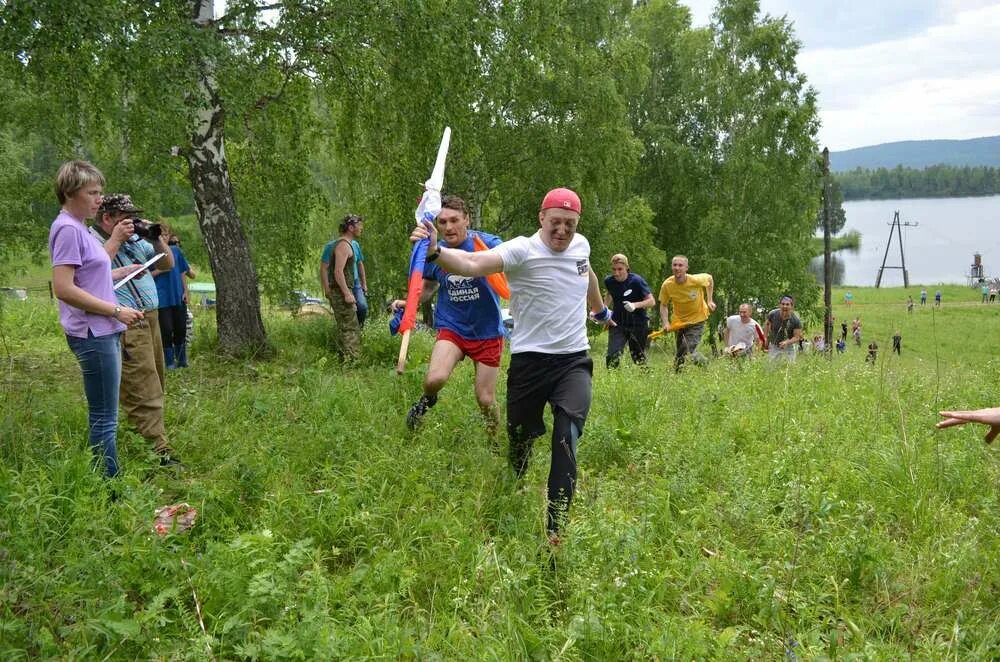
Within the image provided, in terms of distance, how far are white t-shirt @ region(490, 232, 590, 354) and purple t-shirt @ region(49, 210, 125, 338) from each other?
2.26 meters

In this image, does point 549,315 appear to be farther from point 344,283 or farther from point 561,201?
point 344,283

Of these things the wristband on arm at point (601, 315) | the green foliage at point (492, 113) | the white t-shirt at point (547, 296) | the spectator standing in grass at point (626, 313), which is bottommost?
the spectator standing in grass at point (626, 313)

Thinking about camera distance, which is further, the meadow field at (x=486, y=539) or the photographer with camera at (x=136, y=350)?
the photographer with camera at (x=136, y=350)

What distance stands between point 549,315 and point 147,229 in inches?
117

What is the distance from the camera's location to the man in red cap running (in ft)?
13.6

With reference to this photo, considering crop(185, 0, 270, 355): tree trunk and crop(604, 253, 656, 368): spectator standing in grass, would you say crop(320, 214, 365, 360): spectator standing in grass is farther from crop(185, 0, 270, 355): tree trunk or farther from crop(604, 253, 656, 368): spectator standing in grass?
crop(604, 253, 656, 368): spectator standing in grass

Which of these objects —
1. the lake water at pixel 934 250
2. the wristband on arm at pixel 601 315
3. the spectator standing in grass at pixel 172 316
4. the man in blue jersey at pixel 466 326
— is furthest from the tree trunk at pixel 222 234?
the lake water at pixel 934 250

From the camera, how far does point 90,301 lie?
396cm

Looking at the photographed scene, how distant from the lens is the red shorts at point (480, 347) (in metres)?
5.50

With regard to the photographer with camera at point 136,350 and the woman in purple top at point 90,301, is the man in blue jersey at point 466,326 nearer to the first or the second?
the photographer with camera at point 136,350

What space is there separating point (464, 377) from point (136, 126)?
4.43 m

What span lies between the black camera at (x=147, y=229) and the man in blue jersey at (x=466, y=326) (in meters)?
1.77

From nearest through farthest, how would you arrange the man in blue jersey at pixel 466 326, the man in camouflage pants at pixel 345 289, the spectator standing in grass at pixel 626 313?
the man in blue jersey at pixel 466 326 → the man in camouflage pants at pixel 345 289 → the spectator standing in grass at pixel 626 313

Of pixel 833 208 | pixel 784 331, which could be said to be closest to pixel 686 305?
pixel 784 331
